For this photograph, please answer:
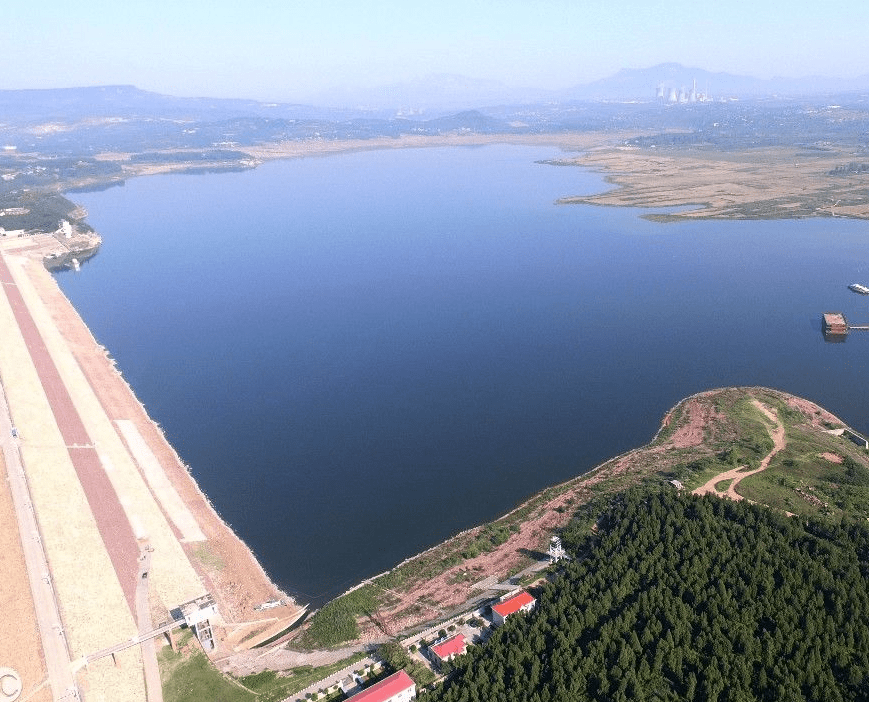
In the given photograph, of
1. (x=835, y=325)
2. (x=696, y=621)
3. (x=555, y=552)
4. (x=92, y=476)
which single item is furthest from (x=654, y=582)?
(x=835, y=325)

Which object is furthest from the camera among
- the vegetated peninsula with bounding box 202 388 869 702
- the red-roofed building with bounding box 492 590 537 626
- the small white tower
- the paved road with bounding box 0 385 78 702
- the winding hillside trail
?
the winding hillside trail

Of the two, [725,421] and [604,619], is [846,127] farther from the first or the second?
[604,619]

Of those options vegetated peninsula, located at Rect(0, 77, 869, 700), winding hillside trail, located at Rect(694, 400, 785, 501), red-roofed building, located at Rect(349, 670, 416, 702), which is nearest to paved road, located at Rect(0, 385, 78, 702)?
vegetated peninsula, located at Rect(0, 77, 869, 700)

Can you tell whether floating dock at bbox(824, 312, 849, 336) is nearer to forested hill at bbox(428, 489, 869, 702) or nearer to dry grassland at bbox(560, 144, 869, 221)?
forested hill at bbox(428, 489, 869, 702)

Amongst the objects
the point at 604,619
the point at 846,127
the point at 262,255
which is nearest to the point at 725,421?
the point at 604,619

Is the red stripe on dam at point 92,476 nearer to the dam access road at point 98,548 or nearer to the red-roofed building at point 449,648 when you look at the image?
the dam access road at point 98,548
